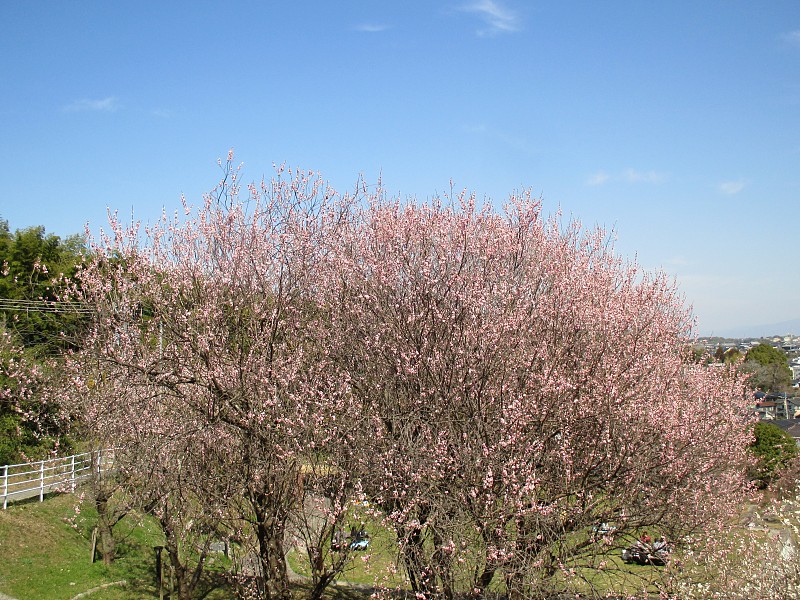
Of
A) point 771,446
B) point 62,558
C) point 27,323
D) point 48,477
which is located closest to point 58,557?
point 62,558

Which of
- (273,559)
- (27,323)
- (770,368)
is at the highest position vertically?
(27,323)

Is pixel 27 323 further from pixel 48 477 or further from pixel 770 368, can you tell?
pixel 770 368

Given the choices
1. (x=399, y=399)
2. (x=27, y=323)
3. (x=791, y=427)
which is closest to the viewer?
(x=399, y=399)

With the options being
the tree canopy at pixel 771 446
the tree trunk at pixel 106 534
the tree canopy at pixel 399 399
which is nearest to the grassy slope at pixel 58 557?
the tree trunk at pixel 106 534

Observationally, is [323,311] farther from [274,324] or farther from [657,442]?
[657,442]

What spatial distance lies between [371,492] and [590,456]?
3063 mm

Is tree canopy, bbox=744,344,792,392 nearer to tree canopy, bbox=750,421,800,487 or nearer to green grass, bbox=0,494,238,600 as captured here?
tree canopy, bbox=750,421,800,487

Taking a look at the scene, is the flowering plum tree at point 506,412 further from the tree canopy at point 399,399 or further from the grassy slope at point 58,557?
the grassy slope at point 58,557

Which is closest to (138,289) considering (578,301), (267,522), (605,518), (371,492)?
(267,522)

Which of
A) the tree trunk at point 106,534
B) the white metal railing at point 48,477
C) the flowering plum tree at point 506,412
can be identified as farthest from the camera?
the tree trunk at point 106,534

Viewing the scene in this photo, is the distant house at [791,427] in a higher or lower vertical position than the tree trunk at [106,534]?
lower

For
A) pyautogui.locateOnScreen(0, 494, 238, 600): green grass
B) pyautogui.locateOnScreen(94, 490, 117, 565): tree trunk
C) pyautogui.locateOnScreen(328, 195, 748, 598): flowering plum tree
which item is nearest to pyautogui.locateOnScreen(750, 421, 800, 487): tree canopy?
pyautogui.locateOnScreen(328, 195, 748, 598): flowering plum tree

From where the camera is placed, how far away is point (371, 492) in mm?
8742

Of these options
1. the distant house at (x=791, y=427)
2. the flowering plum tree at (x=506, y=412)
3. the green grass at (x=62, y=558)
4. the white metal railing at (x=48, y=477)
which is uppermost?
the flowering plum tree at (x=506, y=412)
